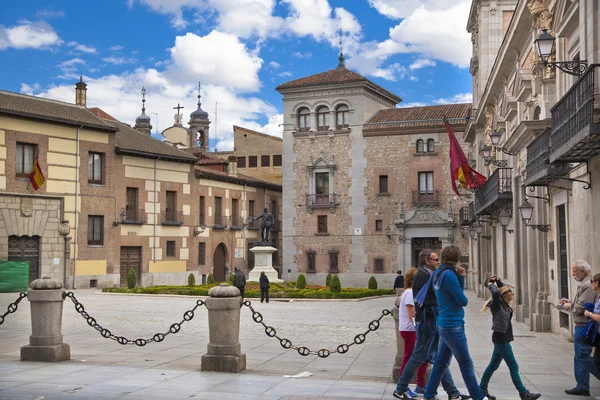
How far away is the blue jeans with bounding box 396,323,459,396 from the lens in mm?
8656

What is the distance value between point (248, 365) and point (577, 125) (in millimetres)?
6198

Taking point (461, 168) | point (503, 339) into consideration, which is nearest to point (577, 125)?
point (503, 339)

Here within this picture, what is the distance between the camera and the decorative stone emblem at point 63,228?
119 feet

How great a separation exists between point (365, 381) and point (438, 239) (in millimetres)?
36684

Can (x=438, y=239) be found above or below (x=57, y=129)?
below

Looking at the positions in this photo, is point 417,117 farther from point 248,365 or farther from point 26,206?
point 248,365

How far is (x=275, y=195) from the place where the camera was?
2271 inches

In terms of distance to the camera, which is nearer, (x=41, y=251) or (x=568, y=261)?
(x=568, y=261)

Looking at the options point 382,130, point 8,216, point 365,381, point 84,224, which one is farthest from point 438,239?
point 365,381

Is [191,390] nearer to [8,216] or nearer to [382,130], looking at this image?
[8,216]

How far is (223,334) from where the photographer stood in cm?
1079

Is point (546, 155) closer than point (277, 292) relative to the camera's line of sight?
Yes

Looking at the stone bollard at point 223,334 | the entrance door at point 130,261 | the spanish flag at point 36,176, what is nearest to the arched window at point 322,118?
the entrance door at point 130,261

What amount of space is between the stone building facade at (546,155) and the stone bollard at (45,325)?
8352 millimetres
